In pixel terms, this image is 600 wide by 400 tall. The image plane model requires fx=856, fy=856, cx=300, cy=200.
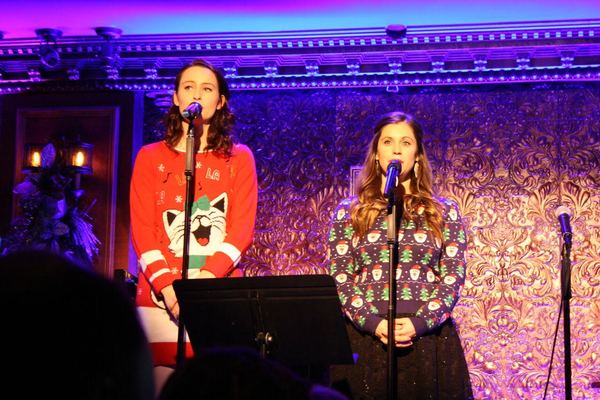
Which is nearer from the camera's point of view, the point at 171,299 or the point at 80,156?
the point at 171,299

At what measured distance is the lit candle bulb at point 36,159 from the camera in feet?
18.7

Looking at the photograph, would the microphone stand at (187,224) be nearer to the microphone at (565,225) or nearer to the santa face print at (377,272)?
the santa face print at (377,272)

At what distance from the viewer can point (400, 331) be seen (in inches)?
139

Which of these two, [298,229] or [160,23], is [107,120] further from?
[298,229]

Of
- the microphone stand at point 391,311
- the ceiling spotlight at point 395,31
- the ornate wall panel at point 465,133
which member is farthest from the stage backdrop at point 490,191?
the microphone stand at point 391,311

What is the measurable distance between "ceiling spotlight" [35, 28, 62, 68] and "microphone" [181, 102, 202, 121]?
92.4 inches

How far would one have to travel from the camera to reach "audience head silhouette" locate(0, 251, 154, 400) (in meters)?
0.87

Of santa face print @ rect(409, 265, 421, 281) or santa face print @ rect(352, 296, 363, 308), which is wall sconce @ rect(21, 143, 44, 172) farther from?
santa face print @ rect(409, 265, 421, 281)

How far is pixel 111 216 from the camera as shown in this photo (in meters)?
5.79

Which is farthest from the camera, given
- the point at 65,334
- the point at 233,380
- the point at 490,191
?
the point at 490,191

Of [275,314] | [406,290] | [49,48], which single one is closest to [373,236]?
[406,290]

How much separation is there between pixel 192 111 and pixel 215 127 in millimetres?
414

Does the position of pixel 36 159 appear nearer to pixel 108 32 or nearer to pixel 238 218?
pixel 108 32

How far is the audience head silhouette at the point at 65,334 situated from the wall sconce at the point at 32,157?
196 inches
